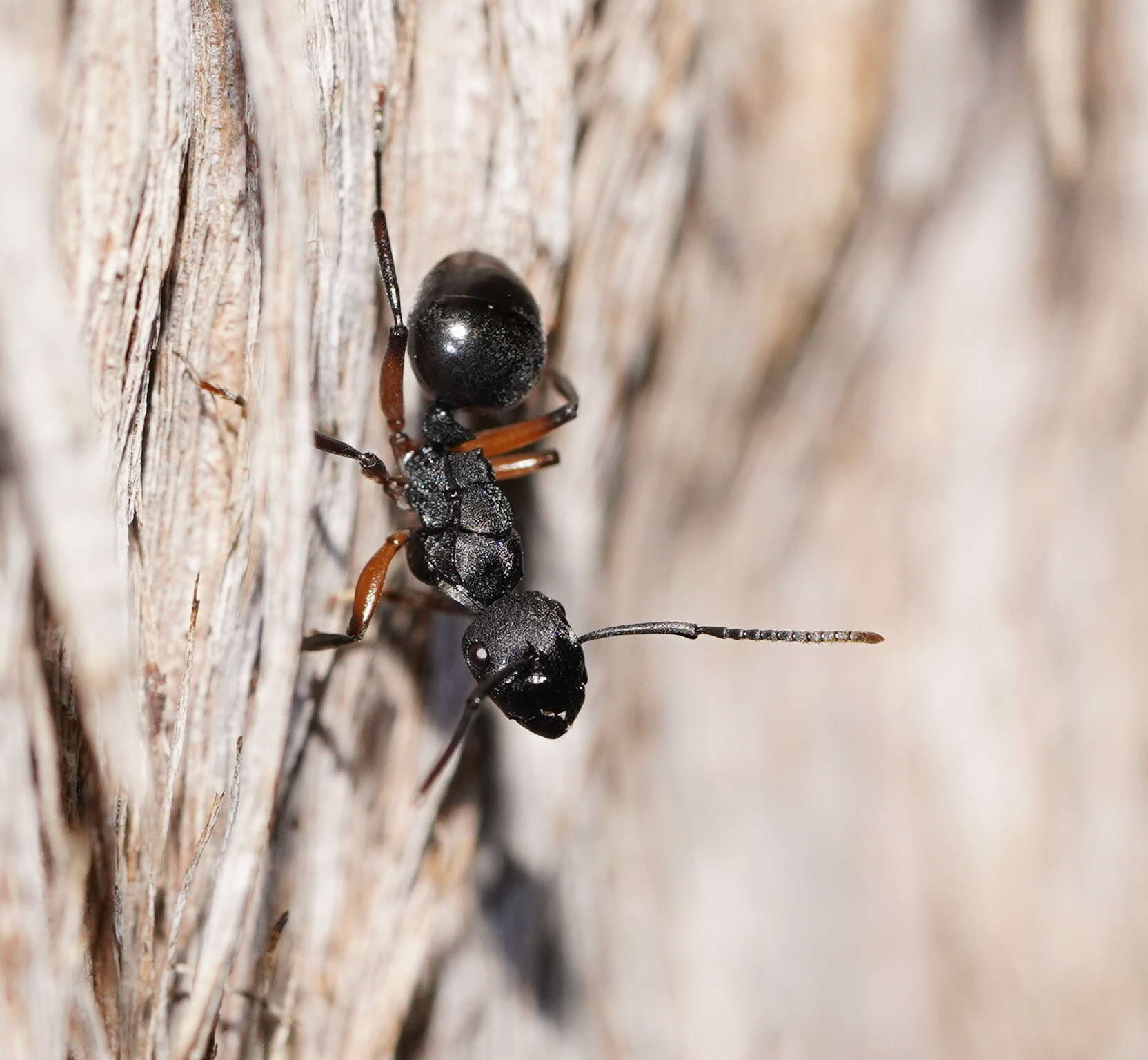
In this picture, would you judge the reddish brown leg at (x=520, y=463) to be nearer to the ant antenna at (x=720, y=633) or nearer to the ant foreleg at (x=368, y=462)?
the ant foreleg at (x=368, y=462)

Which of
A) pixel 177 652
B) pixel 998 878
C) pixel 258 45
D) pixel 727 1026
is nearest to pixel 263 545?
pixel 177 652

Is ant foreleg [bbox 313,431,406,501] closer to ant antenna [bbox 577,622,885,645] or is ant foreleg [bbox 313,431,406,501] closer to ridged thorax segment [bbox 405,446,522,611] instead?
ridged thorax segment [bbox 405,446,522,611]

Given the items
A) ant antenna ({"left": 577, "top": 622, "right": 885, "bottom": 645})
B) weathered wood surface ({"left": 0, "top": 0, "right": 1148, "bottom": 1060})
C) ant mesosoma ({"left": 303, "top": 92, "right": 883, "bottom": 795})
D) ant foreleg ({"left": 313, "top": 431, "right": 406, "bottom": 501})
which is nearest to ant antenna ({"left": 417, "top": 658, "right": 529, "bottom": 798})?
ant mesosoma ({"left": 303, "top": 92, "right": 883, "bottom": 795})

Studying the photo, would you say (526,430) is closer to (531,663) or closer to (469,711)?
(531,663)

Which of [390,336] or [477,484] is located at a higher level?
[390,336]

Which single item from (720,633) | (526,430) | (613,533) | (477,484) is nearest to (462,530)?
(477,484)
